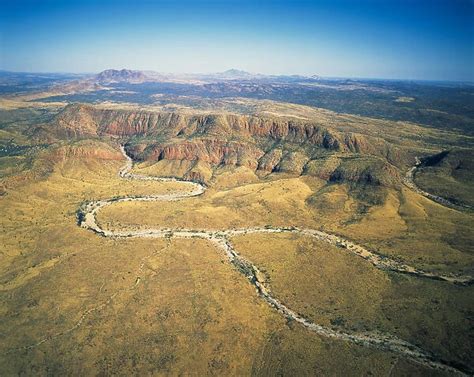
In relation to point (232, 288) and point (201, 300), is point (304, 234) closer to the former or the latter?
point (232, 288)

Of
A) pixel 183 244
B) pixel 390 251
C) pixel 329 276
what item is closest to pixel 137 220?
pixel 183 244

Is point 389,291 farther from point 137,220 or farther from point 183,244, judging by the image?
point 137,220

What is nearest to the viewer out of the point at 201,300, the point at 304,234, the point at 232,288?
the point at 201,300

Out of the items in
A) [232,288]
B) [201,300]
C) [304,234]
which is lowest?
[304,234]

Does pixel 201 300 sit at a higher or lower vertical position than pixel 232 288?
higher

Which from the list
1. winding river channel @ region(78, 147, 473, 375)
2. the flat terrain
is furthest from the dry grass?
winding river channel @ region(78, 147, 473, 375)

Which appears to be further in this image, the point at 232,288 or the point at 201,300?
the point at 232,288

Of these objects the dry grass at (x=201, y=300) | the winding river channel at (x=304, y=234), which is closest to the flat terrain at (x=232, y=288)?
the dry grass at (x=201, y=300)

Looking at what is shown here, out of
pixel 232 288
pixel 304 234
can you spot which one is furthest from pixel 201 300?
pixel 304 234
